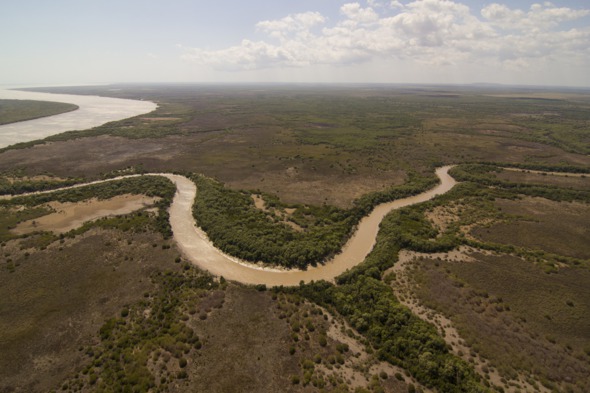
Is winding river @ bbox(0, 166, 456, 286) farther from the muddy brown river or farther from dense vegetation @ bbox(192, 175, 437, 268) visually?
dense vegetation @ bbox(192, 175, 437, 268)

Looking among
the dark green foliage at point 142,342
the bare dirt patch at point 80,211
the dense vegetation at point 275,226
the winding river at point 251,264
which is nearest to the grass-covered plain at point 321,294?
the dark green foliage at point 142,342

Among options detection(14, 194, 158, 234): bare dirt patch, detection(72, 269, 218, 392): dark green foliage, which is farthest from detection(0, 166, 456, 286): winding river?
detection(14, 194, 158, 234): bare dirt patch

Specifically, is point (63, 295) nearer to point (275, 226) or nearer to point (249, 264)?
point (249, 264)

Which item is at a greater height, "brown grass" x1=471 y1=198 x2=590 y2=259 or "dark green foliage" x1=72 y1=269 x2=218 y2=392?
"brown grass" x1=471 y1=198 x2=590 y2=259

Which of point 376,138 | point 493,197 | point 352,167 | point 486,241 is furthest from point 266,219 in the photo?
point 376,138

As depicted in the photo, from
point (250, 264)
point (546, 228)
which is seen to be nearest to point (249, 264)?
point (250, 264)

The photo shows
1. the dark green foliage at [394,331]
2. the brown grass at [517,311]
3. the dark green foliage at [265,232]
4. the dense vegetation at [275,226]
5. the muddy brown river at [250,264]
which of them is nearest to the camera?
the dark green foliage at [394,331]

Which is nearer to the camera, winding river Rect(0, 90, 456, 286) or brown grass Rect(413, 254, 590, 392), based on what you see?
brown grass Rect(413, 254, 590, 392)

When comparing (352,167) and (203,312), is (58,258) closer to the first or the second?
(203,312)

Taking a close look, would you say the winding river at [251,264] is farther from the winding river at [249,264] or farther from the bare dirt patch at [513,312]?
the bare dirt patch at [513,312]
